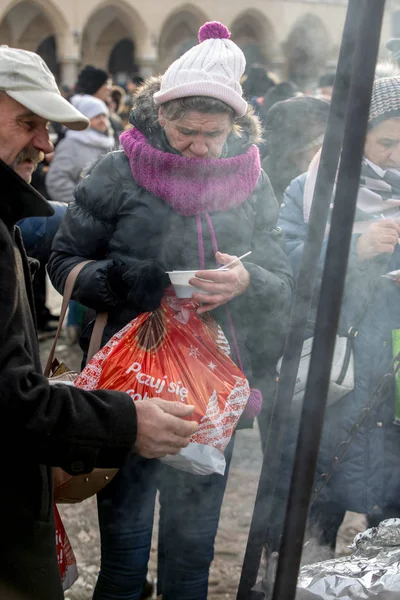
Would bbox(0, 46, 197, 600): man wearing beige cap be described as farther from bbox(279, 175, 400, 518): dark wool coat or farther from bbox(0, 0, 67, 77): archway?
bbox(0, 0, 67, 77): archway

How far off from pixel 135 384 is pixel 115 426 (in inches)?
15.6

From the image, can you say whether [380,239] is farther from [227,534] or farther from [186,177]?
[227,534]

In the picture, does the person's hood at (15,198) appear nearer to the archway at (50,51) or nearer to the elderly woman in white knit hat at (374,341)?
the elderly woman in white knit hat at (374,341)

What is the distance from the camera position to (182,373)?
1.96m

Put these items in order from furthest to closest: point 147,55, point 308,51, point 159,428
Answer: point 147,55
point 308,51
point 159,428

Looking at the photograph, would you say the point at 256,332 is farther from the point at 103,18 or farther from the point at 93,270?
the point at 103,18

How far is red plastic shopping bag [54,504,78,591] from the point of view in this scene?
1.98m

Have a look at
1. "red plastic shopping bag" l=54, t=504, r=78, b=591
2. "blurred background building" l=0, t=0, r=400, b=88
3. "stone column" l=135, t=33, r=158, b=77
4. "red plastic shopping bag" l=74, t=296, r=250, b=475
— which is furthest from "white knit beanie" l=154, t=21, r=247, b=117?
"stone column" l=135, t=33, r=158, b=77

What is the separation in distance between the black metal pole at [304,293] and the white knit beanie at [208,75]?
2.54ft

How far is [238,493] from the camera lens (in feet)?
A: 12.7

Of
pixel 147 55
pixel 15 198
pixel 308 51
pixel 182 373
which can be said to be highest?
pixel 147 55

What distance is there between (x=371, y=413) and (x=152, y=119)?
Answer: 1.14 metres

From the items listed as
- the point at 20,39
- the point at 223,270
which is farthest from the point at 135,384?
the point at 20,39

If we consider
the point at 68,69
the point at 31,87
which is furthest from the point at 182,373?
the point at 68,69
